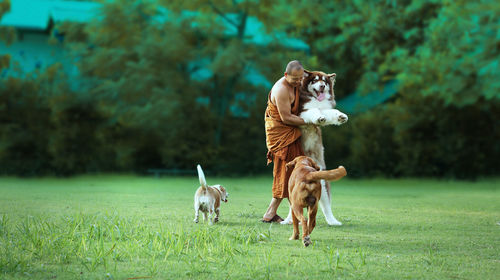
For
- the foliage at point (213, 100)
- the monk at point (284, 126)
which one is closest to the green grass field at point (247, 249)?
the monk at point (284, 126)

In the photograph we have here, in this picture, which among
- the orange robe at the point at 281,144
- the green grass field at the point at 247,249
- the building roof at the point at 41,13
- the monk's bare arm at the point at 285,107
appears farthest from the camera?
the building roof at the point at 41,13

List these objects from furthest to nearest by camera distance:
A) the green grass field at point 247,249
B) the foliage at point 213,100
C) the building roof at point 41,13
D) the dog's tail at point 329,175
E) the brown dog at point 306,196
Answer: the building roof at point 41,13
the foliage at point 213,100
the brown dog at point 306,196
the dog's tail at point 329,175
the green grass field at point 247,249

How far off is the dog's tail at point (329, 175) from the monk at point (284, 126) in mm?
2032

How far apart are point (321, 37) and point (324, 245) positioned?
26641mm

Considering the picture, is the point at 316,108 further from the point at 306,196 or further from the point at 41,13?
the point at 41,13

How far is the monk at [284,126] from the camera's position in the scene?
7887 mm

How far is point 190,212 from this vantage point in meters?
9.61

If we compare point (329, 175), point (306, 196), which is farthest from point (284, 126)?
point (329, 175)

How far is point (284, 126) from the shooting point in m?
8.11

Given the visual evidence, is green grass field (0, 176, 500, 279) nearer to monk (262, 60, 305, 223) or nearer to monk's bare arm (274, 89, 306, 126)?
monk (262, 60, 305, 223)

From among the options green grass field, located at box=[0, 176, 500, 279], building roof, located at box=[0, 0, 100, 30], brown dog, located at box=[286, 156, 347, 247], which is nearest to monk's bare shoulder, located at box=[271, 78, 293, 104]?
green grass field, located at box=[0, 176, 500, 279]

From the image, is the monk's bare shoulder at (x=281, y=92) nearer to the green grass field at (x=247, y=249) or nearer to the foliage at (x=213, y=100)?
the green grass field at (x=247, y=249)

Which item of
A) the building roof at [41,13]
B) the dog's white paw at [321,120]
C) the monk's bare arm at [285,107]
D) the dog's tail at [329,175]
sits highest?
the building roof at [41,13]

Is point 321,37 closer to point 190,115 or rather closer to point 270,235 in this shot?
point 190,115
